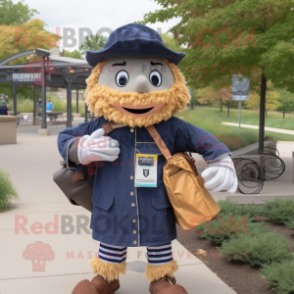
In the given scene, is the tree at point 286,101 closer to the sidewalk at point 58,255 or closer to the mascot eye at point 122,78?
the sidewalk at point 58,255

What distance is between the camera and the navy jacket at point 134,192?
107 inches

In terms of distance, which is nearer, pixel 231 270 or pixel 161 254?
pixel 161 254

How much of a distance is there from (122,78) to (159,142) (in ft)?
1.73

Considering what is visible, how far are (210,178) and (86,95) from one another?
3.61ft

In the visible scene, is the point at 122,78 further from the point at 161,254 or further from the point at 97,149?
the point at 161,254

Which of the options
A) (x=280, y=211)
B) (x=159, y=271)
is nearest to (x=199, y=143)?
(x=159, y=271)

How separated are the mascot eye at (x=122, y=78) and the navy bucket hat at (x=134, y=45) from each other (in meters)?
0.13

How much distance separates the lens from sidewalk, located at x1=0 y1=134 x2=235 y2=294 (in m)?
3.13

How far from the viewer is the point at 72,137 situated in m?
2.87

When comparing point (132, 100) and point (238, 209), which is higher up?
point (132, 100)

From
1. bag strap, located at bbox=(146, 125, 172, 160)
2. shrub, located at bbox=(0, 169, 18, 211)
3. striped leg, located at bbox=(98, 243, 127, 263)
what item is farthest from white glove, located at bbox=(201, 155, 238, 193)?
shrub, located at bbox=(0, 169, 18, 211)

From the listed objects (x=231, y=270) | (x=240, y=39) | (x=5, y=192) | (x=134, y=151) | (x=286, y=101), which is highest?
(x=240, y=39)

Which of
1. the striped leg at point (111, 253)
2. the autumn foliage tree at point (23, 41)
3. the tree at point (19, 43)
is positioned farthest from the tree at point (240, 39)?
the tree at point (19, 43)

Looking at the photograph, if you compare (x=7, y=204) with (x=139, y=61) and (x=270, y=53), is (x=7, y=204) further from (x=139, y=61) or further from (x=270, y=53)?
(x=270, y=53)
